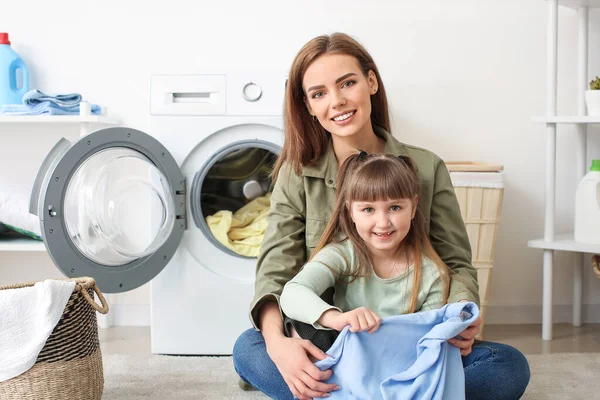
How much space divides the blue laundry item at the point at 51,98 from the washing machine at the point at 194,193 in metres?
0.38

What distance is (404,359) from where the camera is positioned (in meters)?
1.33

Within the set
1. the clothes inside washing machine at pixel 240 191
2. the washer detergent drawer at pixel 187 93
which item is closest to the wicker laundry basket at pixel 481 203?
the clothes inside washing machine at pixel 240 191

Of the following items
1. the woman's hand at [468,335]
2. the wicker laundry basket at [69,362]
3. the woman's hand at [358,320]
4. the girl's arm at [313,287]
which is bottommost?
the wicker laundry basket at [69,362]

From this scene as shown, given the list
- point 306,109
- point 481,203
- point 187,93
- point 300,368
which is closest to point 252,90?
point 187,93

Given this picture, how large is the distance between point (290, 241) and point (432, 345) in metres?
0.49

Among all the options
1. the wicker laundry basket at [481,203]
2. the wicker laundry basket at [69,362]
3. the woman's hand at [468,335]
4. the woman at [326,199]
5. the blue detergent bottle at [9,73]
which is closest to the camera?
the woman's hand at [468,335]

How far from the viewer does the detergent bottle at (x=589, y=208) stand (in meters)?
2.39

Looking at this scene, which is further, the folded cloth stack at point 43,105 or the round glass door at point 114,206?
the folded cloth stack at point 43,105

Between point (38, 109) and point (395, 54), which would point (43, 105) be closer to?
point (38, 109)

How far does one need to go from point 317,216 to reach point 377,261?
0.23 metres

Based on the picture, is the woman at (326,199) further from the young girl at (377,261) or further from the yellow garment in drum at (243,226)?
the yellow garment in drum at (243,226)

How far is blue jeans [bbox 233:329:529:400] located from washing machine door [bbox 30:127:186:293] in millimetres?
657

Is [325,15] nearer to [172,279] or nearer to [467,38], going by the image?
[467,38]

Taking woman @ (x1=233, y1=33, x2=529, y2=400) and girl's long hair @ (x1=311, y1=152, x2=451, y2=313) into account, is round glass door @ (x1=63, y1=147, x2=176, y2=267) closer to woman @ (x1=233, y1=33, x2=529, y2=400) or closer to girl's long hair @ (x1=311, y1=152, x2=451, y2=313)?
woman @ (x1=233, y1=33, x2=529, y2=400)
